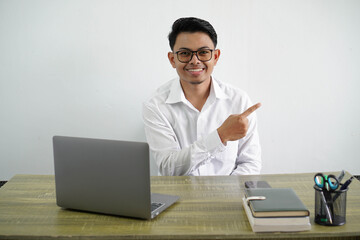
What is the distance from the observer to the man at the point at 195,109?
2119mm

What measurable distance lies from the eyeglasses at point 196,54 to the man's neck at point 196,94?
0.55ft

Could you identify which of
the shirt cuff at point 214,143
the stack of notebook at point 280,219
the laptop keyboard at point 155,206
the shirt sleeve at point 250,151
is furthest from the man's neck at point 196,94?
the stack of notebook at point 280,219

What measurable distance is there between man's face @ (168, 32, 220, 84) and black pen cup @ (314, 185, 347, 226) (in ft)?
3.32

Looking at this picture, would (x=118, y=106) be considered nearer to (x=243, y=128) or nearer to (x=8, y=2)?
(x=8, y=2)

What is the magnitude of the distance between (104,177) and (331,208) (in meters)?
0.72

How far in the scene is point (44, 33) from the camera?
274 cm

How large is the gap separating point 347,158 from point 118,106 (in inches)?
65.8

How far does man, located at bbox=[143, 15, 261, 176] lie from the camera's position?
2.12 m

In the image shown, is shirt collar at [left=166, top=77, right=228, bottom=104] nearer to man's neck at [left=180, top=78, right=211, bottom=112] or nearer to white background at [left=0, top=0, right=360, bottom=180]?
man's neck at [left=180, top=78, right=211, bottom=112]

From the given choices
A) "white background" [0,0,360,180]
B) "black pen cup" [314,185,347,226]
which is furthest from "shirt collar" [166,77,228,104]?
"black pen cup" [314,185,347,226]

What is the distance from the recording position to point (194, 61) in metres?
2.09

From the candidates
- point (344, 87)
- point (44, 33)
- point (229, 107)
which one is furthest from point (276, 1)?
point (44, 33)

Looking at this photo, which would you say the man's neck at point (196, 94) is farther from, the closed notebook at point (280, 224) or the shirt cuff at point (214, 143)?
the closed notebook at point (280, 224)

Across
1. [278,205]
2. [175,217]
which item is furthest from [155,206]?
[278,205]
